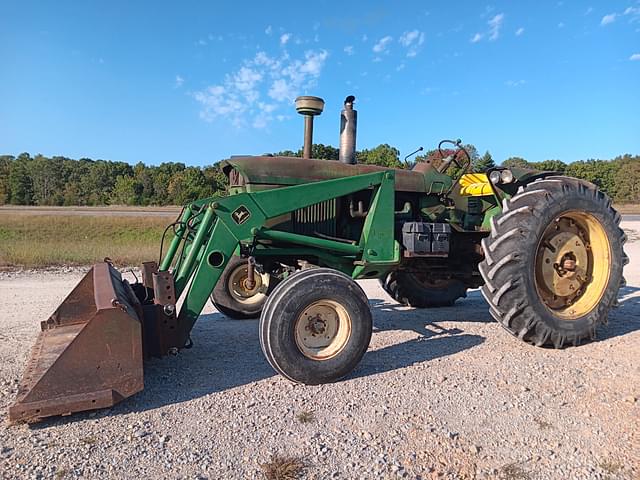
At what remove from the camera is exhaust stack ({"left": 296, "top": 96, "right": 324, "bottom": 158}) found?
17.3ft

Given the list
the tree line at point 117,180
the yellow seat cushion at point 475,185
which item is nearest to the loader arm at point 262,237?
the yellow seat cushion at point 475,185

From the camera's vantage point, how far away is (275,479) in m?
2.60

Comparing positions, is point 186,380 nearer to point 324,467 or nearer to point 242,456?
point 242,456

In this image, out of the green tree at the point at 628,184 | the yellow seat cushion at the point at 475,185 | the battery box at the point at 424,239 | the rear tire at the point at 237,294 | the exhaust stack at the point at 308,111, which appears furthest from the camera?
the green tree at the point at 628,184

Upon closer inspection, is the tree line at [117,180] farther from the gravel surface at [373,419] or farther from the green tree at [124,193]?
the gravel surface at [373,419]

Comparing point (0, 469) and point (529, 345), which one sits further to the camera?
point (529, 345)

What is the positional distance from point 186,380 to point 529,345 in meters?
3.39

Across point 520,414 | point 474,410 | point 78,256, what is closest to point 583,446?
point 520,414

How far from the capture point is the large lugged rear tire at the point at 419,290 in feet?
22.2

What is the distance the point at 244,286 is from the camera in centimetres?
622

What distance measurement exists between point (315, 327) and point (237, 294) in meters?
2.36

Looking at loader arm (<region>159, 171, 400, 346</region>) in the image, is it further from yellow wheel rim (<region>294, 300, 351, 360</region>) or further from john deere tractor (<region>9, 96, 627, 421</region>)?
yellow wheel rim (<region>294, 300, 351, 360</region>)

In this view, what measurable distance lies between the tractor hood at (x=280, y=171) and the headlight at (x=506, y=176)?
3.83ft

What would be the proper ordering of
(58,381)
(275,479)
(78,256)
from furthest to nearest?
(78,256)
(58,381)
(275,479)
